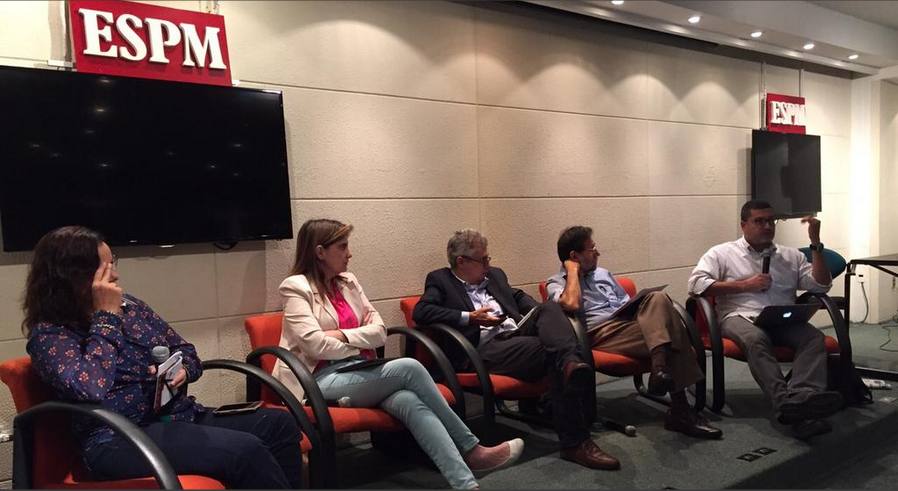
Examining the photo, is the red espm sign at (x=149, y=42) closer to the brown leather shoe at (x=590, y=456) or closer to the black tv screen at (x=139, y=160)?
the black tv screen at (x=139, y=160)

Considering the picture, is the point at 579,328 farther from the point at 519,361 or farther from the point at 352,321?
the point at 352,321

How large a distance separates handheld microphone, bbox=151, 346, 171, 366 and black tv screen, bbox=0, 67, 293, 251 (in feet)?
2.44

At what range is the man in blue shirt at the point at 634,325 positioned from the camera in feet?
10.4

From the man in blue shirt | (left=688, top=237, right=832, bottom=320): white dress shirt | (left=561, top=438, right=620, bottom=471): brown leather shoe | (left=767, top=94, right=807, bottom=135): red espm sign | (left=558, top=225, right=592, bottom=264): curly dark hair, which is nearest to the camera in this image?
(left=561, top=438, right=620, bottom=471): brown leather shoe

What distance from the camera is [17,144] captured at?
241cm

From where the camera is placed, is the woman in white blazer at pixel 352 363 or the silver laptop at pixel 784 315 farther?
the silver laptop at pixel 784 315

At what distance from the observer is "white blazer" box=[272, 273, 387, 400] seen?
2662 mm

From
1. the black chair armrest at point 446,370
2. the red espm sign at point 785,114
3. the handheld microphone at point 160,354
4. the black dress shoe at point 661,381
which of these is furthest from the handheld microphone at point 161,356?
the red espm sign at point 785,114

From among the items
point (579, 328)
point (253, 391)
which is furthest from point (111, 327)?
point (579, 328)

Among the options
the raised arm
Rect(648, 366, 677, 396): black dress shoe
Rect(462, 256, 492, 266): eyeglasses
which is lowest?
Rect(648, 366, 677, 396): black dress shoe

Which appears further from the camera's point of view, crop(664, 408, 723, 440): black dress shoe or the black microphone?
the black microphone

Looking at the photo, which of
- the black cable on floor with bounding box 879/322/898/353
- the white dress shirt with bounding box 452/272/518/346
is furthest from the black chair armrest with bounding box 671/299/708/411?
the black cable on floor with bounding box 879/322/898/353

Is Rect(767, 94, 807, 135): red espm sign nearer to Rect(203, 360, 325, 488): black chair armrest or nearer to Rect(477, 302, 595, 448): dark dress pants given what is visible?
Rect(477, 302, 595, 448): dark dress pants

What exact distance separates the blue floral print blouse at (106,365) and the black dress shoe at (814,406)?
2581mm
